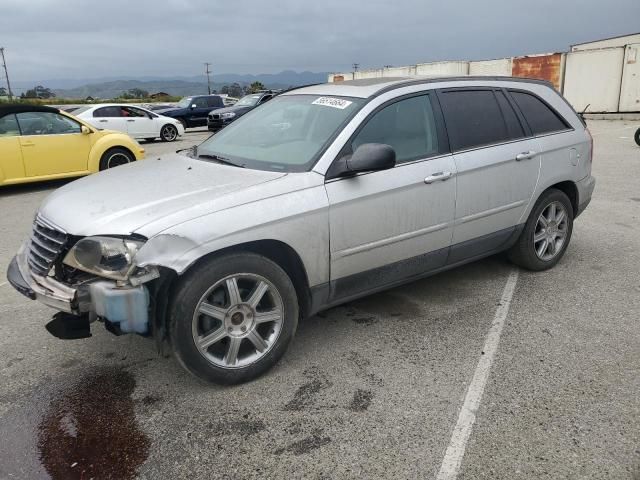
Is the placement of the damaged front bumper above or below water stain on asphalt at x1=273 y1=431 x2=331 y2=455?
above

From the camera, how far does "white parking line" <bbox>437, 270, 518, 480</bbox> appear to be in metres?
2.51

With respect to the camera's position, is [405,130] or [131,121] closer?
[405,130]

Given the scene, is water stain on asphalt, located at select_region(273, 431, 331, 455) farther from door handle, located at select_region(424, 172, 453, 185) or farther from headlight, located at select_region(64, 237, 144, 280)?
door handle, located at select_region(424, 172, 453, 185)

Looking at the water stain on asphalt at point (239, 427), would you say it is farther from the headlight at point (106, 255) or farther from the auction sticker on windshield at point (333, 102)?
the auction sticker on windshield at point (333, 102)

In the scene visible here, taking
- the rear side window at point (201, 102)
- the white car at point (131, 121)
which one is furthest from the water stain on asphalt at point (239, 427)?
the rear side window at point (201, 102)

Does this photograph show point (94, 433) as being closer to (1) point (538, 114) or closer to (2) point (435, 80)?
(2) point (435, 80)

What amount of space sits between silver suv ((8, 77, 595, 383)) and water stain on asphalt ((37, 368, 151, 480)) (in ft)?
1.43

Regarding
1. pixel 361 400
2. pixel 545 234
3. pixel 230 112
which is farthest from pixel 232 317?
pixel 230 112

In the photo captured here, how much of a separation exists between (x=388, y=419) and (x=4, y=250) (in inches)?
206

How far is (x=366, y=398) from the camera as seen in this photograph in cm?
304

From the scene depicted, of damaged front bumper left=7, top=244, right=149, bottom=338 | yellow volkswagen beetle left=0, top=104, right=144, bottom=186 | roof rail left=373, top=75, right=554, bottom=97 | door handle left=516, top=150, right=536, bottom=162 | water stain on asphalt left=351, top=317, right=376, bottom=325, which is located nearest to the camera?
damaged front bumper left=7, top=244, right=149, bottom=338

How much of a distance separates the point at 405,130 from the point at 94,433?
107 inches

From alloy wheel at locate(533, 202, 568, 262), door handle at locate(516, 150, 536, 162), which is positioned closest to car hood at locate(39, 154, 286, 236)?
door handle at locate(516, 150, 536, 162)

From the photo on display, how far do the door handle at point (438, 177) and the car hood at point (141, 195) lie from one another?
107cm
